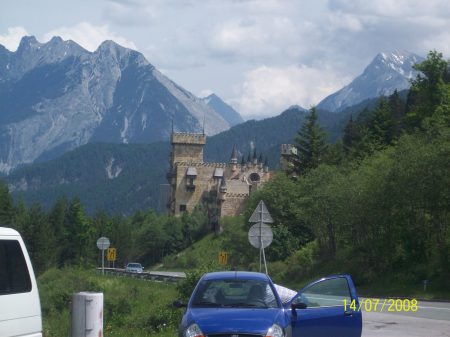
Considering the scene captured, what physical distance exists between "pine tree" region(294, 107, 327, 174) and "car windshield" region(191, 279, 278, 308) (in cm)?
6404

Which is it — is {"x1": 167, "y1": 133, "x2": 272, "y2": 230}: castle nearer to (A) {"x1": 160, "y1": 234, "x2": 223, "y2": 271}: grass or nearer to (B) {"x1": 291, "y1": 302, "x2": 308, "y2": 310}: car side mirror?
(A) {"x1": 160, "y1": 234, "x2": 223, "y2": 271}: grass

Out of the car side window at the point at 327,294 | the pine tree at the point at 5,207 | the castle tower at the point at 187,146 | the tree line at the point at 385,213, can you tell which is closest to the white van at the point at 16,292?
the car side window at the point at 327,294

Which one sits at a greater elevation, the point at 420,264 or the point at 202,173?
the point at 202,173

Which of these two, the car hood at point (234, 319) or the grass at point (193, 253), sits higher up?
the car hood at point (234, 319)

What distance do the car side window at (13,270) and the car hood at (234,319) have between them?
8.48 ft

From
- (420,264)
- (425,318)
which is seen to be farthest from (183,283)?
(420,264)

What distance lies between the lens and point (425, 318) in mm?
24891

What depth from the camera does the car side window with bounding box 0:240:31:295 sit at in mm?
10953

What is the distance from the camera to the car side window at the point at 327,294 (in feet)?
45.8

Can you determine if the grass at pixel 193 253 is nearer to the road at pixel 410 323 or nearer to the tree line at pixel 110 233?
the tree line at pixel 110 233

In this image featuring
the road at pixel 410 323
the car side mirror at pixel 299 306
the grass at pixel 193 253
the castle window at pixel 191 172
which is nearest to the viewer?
the car side mirror at pixel 299 306

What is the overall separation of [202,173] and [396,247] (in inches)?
3343

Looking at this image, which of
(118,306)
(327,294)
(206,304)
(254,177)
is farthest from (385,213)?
(254,177)

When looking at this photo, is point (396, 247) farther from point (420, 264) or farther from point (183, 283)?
point (183, 283)
